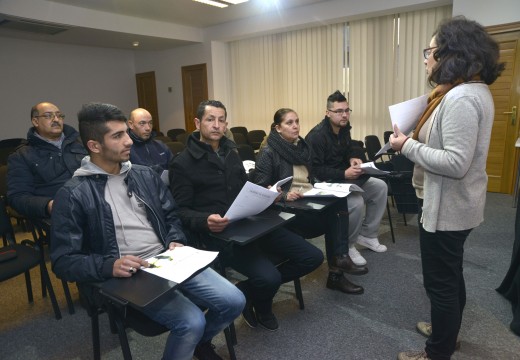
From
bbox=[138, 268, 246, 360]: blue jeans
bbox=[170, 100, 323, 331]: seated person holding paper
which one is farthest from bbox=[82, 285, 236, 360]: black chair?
bbox=[170, 100, 323, 331]: seated person holding paper

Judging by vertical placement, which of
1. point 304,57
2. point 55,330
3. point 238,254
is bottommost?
point 55,330

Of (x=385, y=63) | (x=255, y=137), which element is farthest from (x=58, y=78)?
(x=385, y=63)

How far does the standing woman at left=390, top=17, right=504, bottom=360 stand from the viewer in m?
1.29

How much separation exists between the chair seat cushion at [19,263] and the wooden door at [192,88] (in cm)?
576

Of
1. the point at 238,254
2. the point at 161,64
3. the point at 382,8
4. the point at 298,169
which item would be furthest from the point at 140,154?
the point at 161,64

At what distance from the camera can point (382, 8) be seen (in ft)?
17.0

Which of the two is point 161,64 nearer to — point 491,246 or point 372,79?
point 372,79

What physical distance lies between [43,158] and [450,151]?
8.57 ft

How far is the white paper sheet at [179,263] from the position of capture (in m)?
1.27

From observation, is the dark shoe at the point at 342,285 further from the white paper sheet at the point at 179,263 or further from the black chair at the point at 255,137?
the black chair at the point at 255,137

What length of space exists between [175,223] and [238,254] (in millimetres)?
367

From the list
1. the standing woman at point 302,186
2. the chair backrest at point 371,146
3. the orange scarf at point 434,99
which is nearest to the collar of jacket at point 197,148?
the standing woman at point 302,186

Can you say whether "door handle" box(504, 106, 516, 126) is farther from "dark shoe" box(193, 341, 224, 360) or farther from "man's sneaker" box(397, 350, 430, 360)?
"dark shoe" box(193, 341, 224, 360)

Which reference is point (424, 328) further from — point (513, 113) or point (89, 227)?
point (513, 113)
